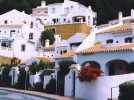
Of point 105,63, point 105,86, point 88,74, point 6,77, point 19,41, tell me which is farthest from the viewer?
point 19,41

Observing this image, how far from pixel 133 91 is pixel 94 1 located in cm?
7374

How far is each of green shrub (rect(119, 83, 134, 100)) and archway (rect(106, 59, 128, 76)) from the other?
1084 cm

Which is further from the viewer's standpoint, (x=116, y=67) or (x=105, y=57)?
(x=116, y=67)

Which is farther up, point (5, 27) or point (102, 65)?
point (5, 27)

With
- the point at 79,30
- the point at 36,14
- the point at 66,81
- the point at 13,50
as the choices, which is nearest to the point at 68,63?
the point at 66,81

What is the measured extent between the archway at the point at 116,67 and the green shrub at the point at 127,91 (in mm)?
10844

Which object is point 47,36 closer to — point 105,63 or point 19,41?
point 19,41

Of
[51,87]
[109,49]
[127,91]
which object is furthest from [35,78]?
[127,91]

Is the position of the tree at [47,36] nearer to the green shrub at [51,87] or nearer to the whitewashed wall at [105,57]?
the whitewashed wall at [105,57]

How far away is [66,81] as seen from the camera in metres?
34.6

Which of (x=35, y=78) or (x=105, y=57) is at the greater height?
(x=105, y=57)

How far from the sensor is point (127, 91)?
2567 cm

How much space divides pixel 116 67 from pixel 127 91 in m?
12.2

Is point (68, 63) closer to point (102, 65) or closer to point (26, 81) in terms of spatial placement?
point (102, 65)
